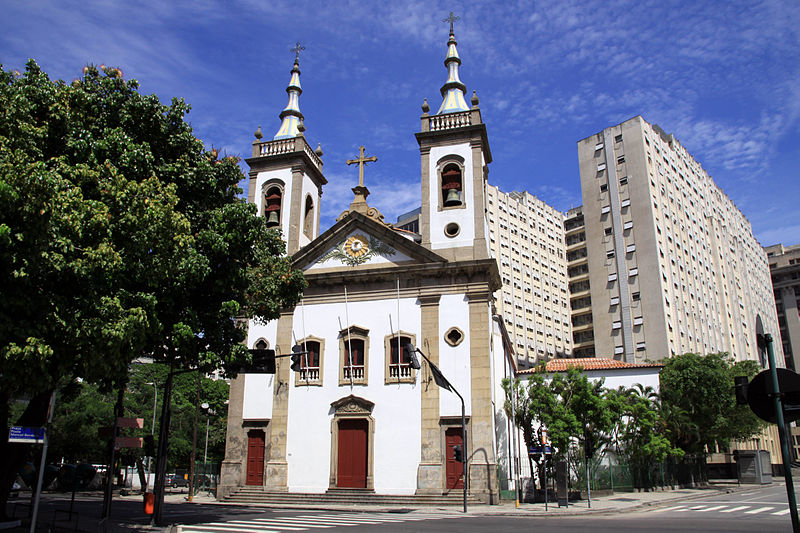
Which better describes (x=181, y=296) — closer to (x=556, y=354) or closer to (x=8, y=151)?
(x=8, y=151)

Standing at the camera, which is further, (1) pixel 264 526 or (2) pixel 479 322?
(2) pixel 479 322

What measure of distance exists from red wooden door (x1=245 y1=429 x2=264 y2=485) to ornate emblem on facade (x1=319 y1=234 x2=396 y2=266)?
876cm

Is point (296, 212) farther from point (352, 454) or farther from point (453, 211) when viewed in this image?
Result: point (352, 454)

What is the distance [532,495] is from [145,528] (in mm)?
17160

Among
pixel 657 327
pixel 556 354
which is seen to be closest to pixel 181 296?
pixel 657 327

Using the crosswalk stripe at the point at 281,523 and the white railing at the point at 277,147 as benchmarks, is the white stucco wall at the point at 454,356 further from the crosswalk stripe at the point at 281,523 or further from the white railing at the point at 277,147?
the white railing at the point at 277,147

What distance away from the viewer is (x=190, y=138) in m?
15.4

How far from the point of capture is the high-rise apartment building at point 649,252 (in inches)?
2650

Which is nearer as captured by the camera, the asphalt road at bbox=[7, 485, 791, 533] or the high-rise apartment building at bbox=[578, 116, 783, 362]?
the asphalt road at bbox=[7, 485, 791, 533]

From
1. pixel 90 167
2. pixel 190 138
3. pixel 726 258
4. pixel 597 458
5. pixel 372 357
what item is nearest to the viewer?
pixel 90 167

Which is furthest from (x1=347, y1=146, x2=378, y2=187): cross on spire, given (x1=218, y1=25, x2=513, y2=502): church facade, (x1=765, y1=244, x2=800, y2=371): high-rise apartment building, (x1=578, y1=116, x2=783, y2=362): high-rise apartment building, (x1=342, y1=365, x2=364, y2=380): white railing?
(x1=765, y1=244, x2=800, y2=371): high-rise apartment building

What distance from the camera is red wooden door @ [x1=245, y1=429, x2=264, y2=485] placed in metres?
28.2

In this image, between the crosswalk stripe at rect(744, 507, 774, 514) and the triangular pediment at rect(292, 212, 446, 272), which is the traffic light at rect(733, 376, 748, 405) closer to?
the crosswalk stripe at rect(744, 507, 774, 514)

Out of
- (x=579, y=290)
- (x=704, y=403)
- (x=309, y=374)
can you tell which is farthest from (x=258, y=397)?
(x=579, y=290)
